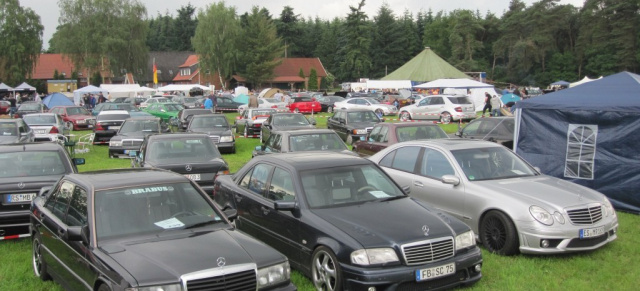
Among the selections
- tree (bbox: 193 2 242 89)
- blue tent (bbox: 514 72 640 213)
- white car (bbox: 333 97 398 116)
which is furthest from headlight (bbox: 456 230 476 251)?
tree (bbox: 193 2 242 89)

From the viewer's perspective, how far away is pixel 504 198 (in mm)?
7281

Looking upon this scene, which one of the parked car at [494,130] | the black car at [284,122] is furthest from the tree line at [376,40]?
the parked car at [494,130]

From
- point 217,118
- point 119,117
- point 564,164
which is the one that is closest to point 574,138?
point 564,164

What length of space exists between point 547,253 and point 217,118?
15704mm

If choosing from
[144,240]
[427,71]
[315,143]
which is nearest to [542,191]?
[144,240]

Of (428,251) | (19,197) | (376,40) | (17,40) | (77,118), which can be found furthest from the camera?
(376,40)

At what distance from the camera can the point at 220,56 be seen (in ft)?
274

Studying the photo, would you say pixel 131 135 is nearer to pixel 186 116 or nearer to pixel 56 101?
pixel 186 116

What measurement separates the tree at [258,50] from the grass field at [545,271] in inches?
3032

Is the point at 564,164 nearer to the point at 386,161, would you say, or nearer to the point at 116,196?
the point at 386,161

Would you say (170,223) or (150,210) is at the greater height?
(150,210)

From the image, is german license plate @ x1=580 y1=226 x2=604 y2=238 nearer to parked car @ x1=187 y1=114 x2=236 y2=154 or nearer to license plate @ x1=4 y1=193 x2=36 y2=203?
license plate @ x1=4 y1=193 x2=36 y2=203

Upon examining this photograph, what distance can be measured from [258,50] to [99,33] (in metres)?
23.3

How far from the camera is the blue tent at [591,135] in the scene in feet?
34.0
